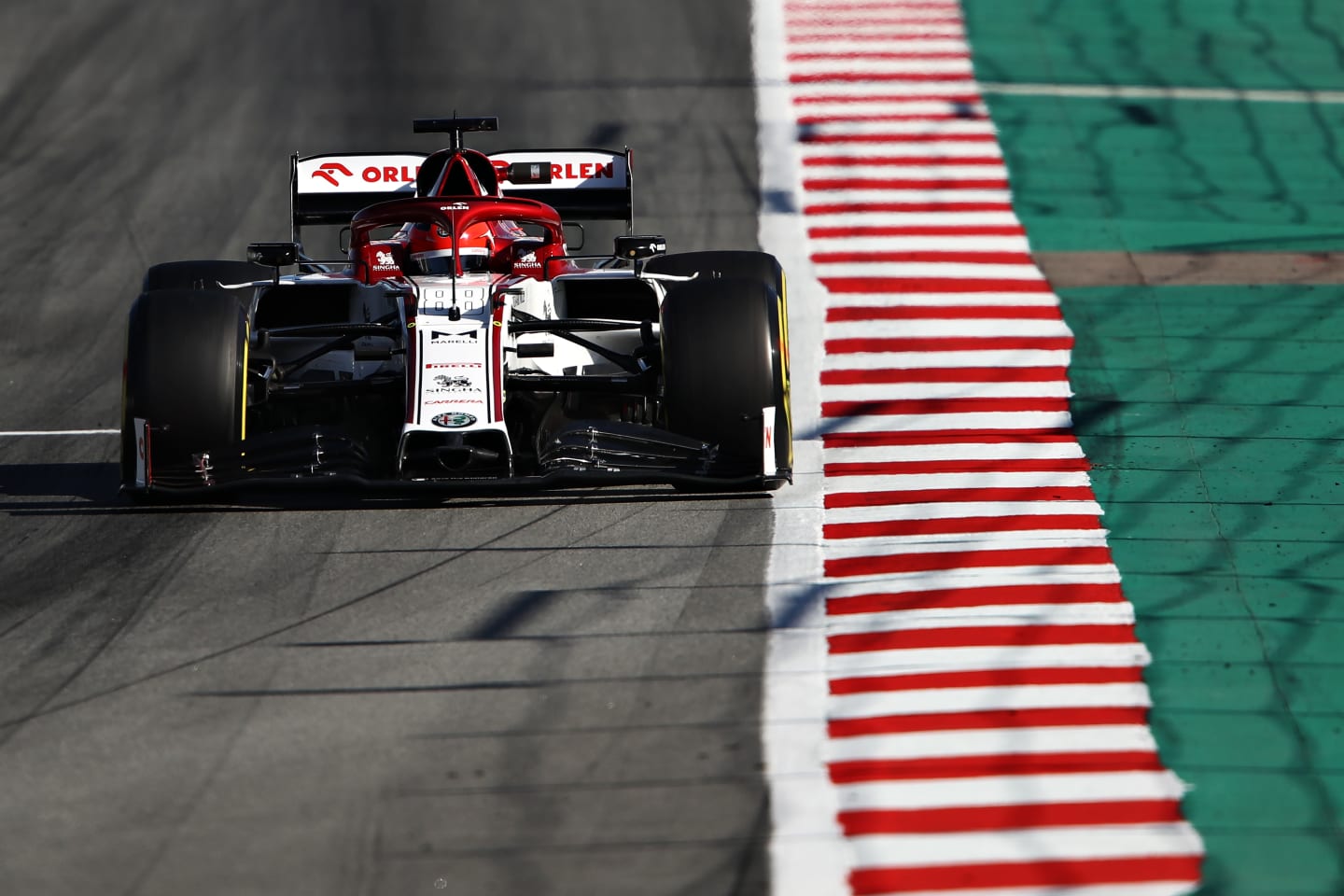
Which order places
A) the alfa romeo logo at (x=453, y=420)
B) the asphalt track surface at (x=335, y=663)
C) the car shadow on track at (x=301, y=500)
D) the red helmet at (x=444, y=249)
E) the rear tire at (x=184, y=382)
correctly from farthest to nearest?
the red helmet at (x=444, y=249) → the car shadow on track at (x=301, y=500) → the rear tire at (x=184, y=382) → the alfa romeo logo at (x=453, y=420) → the asphalt track surface at (x=335, y=663)

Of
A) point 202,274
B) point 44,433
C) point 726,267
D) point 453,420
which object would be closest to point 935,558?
point 726,267

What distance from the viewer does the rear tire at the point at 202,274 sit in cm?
1221

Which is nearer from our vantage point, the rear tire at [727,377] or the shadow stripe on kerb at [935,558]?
the shadow stripe on kerb at [935,558]

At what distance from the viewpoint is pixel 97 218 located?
16.5 metres

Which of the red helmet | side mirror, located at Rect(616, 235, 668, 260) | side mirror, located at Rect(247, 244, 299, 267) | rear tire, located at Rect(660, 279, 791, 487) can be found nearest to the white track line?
side mirror, located at Rect(247, 244, 299, 267)

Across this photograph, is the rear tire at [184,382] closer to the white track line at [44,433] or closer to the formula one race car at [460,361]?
the formula one race car at [460,361]

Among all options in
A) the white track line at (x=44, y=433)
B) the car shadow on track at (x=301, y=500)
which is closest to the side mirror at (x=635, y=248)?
the car shadow on track at (x=301, y=500)

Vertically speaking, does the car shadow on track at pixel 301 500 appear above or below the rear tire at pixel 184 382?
below

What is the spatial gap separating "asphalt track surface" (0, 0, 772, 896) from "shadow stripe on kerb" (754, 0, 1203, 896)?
39 cm

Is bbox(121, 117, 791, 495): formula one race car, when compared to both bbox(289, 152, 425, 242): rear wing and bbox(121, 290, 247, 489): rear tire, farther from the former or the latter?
bbox(289, 152, 425, 242): rear wing

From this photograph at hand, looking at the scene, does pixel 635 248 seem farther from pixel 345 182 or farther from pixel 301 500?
pixel 345 182

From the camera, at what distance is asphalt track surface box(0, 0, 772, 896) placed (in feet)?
25.3

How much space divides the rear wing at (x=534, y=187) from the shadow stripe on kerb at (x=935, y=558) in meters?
1.89

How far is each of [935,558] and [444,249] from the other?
3722 mm
